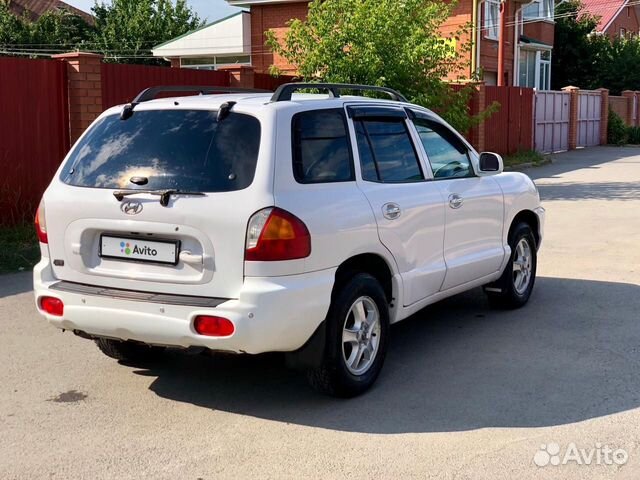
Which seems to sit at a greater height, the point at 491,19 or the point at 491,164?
the point at 491,19

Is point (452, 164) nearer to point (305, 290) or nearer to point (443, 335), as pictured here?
point (443, 335)

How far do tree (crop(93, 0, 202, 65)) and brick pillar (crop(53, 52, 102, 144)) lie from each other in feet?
101

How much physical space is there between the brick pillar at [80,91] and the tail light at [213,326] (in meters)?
7.53

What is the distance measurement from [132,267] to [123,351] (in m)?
1.17

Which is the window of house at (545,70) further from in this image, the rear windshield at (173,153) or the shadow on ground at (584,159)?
the rear windshield at (173,153)

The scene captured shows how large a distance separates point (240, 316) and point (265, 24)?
1238 inches

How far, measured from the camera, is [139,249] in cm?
462

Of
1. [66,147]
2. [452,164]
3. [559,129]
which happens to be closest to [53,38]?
[559,129]

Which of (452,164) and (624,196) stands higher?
(452,164)

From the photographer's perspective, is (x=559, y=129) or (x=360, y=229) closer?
(x=360, y=229)

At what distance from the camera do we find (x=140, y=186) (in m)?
4.66

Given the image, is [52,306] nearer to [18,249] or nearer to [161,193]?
[161,193]

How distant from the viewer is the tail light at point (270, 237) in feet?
14.4

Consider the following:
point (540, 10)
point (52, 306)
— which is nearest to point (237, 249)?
point (52, 306)
